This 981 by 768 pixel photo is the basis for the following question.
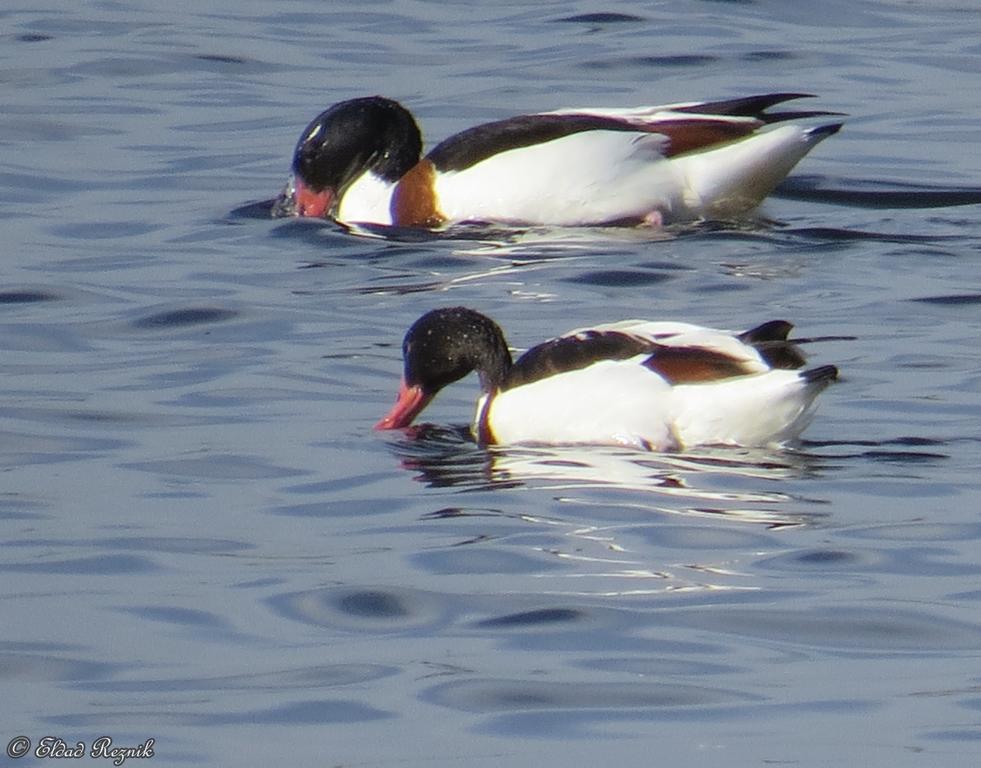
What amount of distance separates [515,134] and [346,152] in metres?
1.25

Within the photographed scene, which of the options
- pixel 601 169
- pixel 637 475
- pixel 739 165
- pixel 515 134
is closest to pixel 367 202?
pixel 515 134

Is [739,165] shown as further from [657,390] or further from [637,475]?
[637,475]

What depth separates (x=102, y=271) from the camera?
11.8 metres

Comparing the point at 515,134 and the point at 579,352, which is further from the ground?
the point at 515,134

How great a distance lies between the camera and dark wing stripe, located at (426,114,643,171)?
41.2 feet

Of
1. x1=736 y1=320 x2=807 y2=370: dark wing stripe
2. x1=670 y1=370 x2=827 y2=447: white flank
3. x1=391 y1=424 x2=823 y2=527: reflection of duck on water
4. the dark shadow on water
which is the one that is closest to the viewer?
x1=391 y1=424 x2=823 y2=527: reflection of duck on water

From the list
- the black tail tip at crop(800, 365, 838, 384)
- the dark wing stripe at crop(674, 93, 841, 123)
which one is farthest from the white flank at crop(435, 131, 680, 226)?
the black tail tip at crop(800, 365, 838, 384)

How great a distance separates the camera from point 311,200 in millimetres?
13266

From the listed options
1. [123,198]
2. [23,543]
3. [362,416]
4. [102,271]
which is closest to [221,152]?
[123,198]

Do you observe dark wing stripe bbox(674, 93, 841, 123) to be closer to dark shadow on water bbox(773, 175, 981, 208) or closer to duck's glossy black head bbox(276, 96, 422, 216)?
dark shadow on water bbox(773, 175, 981, 208)

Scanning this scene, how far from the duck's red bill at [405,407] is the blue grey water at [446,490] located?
82 mm

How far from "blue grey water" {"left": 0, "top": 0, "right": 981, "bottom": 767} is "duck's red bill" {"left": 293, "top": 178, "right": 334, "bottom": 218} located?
0.69ft

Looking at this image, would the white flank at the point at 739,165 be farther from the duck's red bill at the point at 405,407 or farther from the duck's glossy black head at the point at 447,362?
the duck's red bill at the point at 405,407

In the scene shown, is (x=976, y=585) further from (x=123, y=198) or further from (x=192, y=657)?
(x=123, y=198)
